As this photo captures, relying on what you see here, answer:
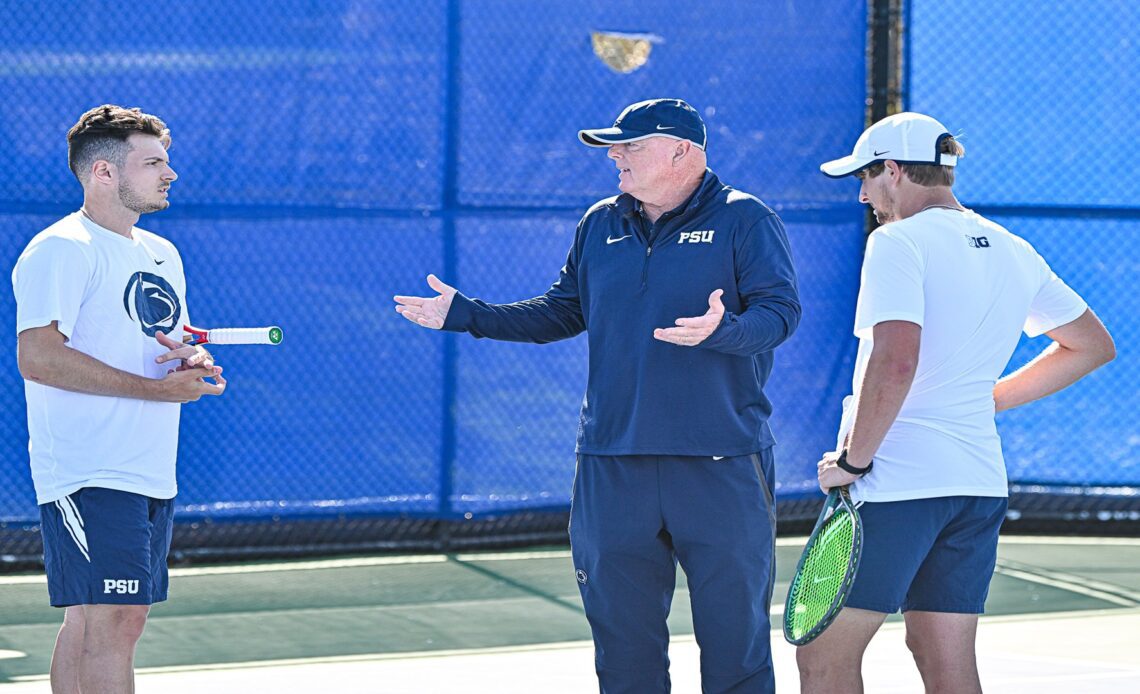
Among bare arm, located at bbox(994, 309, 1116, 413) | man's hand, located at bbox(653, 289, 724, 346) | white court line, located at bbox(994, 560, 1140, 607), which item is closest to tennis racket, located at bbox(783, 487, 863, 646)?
man's hand, located at bbox(653, 289, 724, 346)

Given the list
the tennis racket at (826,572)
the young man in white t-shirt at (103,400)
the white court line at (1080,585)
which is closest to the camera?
the tennis racket at (826,572)

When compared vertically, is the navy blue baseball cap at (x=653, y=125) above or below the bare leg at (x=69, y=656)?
above

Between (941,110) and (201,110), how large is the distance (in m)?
3.76

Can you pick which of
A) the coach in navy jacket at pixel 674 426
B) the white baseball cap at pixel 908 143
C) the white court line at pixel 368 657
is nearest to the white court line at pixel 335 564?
the white court line at pixel 368 657

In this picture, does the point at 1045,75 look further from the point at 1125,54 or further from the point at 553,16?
the point at 553,16

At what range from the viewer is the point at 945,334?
3871mm

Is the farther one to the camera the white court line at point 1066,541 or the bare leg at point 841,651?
the white court line at point 1066,541

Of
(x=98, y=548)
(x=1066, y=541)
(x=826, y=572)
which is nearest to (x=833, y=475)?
(x=826, y=572)

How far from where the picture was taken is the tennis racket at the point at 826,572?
12.3ft

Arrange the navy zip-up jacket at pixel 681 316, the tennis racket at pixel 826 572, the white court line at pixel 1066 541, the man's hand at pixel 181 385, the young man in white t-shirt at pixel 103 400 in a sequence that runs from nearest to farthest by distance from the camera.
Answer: the tennis racket at pixel 826 572 < the navy zip-up jacket at pixel 681 316 < the young man in white t-shirt at pixel 103 400 < the man's hand at pixel 181 385 < the white court line at pixel 1066 541

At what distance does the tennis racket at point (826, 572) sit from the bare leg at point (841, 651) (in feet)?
0.16

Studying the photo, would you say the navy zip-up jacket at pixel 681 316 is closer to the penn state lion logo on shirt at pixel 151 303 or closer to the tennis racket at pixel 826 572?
the tennis racket at pixel 826 572

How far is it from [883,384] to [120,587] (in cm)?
203

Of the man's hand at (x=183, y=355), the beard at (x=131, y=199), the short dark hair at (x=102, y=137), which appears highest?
the short dark hair at (x=102, y=137)
